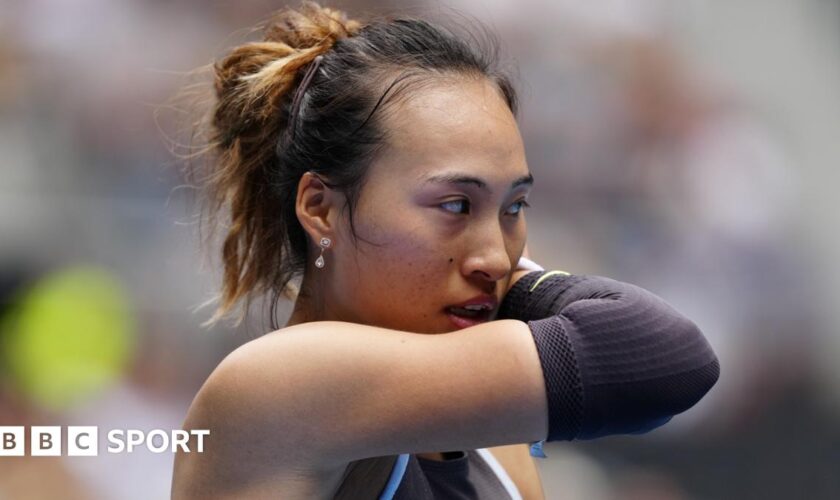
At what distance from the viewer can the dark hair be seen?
1.33 m

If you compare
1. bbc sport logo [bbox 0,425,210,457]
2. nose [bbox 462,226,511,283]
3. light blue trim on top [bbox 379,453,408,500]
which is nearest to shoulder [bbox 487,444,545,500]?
light blue trim on top [bbox 379,453,408,500]

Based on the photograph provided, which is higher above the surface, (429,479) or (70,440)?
(429,479)

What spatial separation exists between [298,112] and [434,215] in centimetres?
29

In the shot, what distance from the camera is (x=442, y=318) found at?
1.27 meters

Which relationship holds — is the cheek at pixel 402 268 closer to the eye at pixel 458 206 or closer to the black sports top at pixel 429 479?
the eye at pixel 458 206

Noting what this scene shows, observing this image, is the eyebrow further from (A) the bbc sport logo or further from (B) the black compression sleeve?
(A) the bbc sport logo

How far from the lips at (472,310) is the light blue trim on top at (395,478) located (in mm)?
177

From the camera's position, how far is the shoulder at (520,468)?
5.17 ft

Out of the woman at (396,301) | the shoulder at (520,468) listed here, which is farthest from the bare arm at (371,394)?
the shoulder at (520,468)

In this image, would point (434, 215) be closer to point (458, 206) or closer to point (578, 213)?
point (458, 206)

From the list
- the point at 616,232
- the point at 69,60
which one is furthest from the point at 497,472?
the point at 69,60

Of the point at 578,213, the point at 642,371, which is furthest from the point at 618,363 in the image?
the point at 578,213

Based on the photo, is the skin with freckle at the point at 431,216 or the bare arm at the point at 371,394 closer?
the bare arm at the point at 371,394

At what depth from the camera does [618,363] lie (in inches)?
43.3
